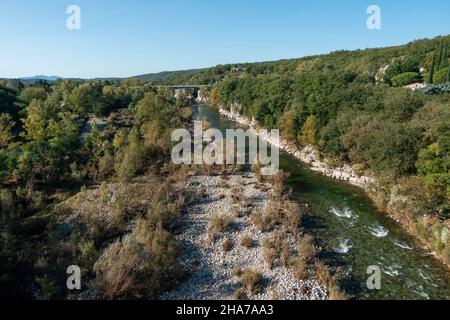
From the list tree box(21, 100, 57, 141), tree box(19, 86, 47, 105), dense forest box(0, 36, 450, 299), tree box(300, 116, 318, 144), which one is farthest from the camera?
tree box(19, 86, 47, 105)

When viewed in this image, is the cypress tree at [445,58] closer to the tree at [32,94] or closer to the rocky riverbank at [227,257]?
the rocky riverbank at [227,257]

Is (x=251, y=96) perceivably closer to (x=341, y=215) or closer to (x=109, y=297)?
(x=341, y=215)

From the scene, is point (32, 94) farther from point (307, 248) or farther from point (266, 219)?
point (307, 248)

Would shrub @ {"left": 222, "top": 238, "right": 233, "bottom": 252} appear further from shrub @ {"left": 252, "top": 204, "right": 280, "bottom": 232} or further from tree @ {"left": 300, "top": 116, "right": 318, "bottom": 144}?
tree @ {"left": 300, "top": 116, "right": 318, "bottom": 144}

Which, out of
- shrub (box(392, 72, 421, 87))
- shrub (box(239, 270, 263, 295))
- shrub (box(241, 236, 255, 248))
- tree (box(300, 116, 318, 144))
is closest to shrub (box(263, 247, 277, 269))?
shrub (box(241, 236, 255, 248))

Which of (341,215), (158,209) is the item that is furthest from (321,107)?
(158,209)

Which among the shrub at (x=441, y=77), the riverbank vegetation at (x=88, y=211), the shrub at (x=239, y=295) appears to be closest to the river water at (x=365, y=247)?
the shrub at (x=239, y=295)
